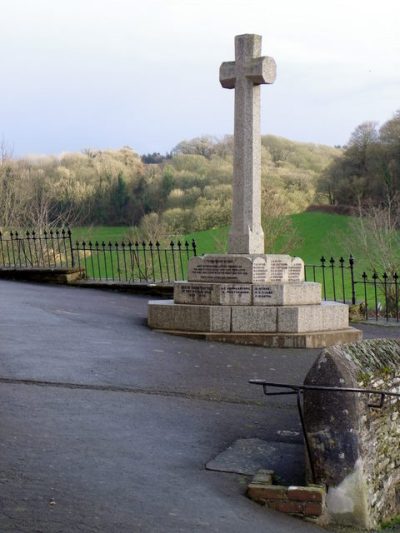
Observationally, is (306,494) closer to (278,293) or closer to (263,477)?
(263,477)

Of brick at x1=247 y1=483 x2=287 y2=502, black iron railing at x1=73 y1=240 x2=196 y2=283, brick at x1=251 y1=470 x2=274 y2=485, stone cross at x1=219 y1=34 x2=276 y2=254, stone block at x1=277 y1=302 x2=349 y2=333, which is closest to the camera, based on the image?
brick at x1=247 y1=483 x2=287 y2=502

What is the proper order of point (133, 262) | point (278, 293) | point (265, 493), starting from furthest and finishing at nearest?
point (133, 262)
point (278, 293)
point (265, 493)

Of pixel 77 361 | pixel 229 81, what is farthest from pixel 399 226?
pixel 77 361

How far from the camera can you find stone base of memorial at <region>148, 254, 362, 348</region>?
12953mm

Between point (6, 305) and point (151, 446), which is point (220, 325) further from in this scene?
point (151, 446)

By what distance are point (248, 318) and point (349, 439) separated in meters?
6.56

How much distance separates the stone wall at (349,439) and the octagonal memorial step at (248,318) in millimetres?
5737

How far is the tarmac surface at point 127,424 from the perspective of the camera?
5.63 m

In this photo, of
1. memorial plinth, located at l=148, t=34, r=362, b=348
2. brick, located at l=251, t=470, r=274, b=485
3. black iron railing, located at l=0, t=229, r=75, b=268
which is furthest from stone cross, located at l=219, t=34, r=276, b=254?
black iron railing, located at l=0, t=229, r=75, b=268

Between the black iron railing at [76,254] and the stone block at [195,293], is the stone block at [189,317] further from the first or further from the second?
the black iron railing at [76,254]

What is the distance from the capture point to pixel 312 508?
6301 millimetres

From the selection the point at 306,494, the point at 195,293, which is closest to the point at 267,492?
the point at 306,494

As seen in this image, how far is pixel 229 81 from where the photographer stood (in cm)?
1405

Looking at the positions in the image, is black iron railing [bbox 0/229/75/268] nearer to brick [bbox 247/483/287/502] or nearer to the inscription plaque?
the inscription plaque
